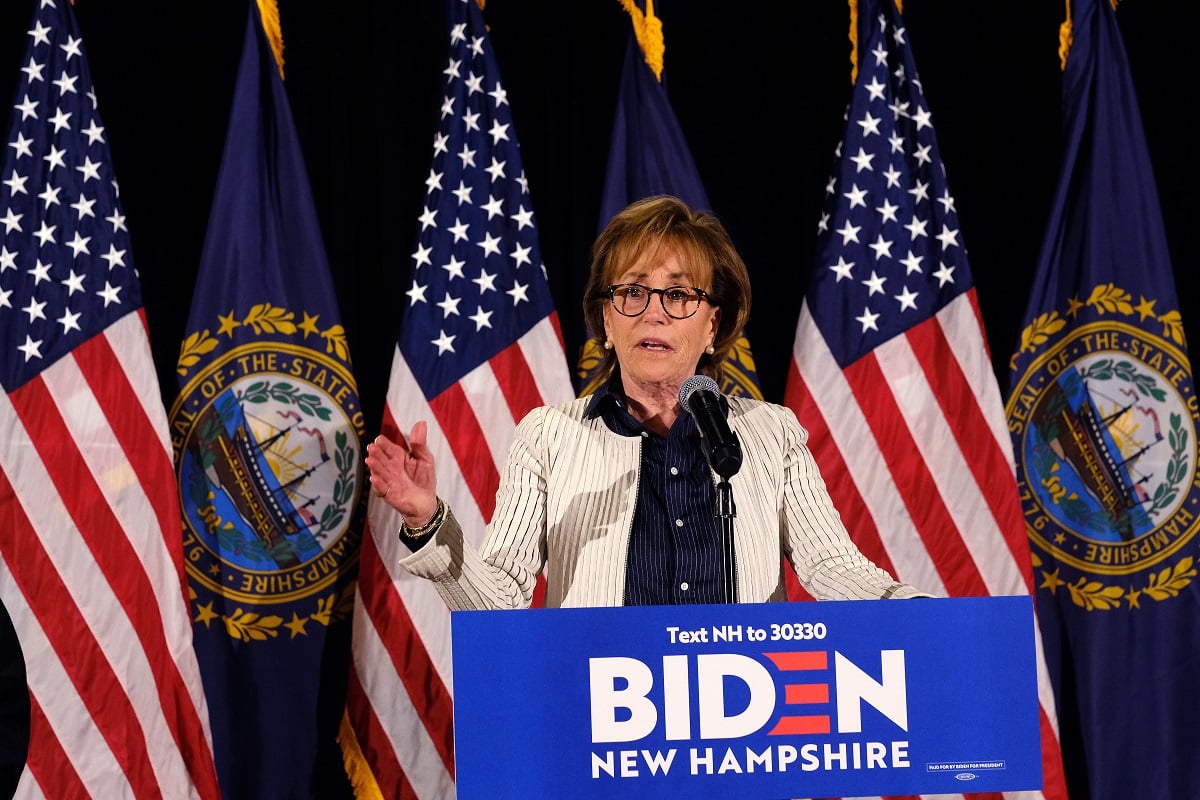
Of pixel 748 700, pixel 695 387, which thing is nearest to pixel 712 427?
pixel 695 387

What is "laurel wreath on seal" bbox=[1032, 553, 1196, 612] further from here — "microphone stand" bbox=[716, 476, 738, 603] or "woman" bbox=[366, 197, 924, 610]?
"microphone stand" bbox=[716, 476, 738, 603]

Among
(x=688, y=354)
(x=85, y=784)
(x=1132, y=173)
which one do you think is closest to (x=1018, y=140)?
(x=1132, y=173)

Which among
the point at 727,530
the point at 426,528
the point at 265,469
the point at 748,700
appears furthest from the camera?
the point at 265,469

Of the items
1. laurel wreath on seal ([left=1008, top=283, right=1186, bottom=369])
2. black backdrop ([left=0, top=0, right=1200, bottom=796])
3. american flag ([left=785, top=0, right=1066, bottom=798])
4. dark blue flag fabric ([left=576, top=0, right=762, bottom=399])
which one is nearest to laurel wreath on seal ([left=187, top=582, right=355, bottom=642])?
black backdrop ([left=0, top=0, right=1200, bottom=796])

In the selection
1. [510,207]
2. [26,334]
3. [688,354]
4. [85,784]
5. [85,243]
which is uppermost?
[510,207]

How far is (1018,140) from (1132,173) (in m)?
0.44

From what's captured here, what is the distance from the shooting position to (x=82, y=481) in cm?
324

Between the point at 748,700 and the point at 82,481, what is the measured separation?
94.1 inches

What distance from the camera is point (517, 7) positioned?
3971 mm

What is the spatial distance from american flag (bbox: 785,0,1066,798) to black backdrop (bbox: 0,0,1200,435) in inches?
12.1

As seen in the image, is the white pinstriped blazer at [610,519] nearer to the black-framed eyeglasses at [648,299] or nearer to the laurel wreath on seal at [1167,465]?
the black-framed eyeglasses at [648,299]

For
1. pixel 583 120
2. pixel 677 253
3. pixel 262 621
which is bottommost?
pixel 262 621

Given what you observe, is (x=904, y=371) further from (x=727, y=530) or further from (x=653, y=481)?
(x=727, y=530)

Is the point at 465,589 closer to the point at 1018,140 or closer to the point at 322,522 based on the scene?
the point at 322,522
